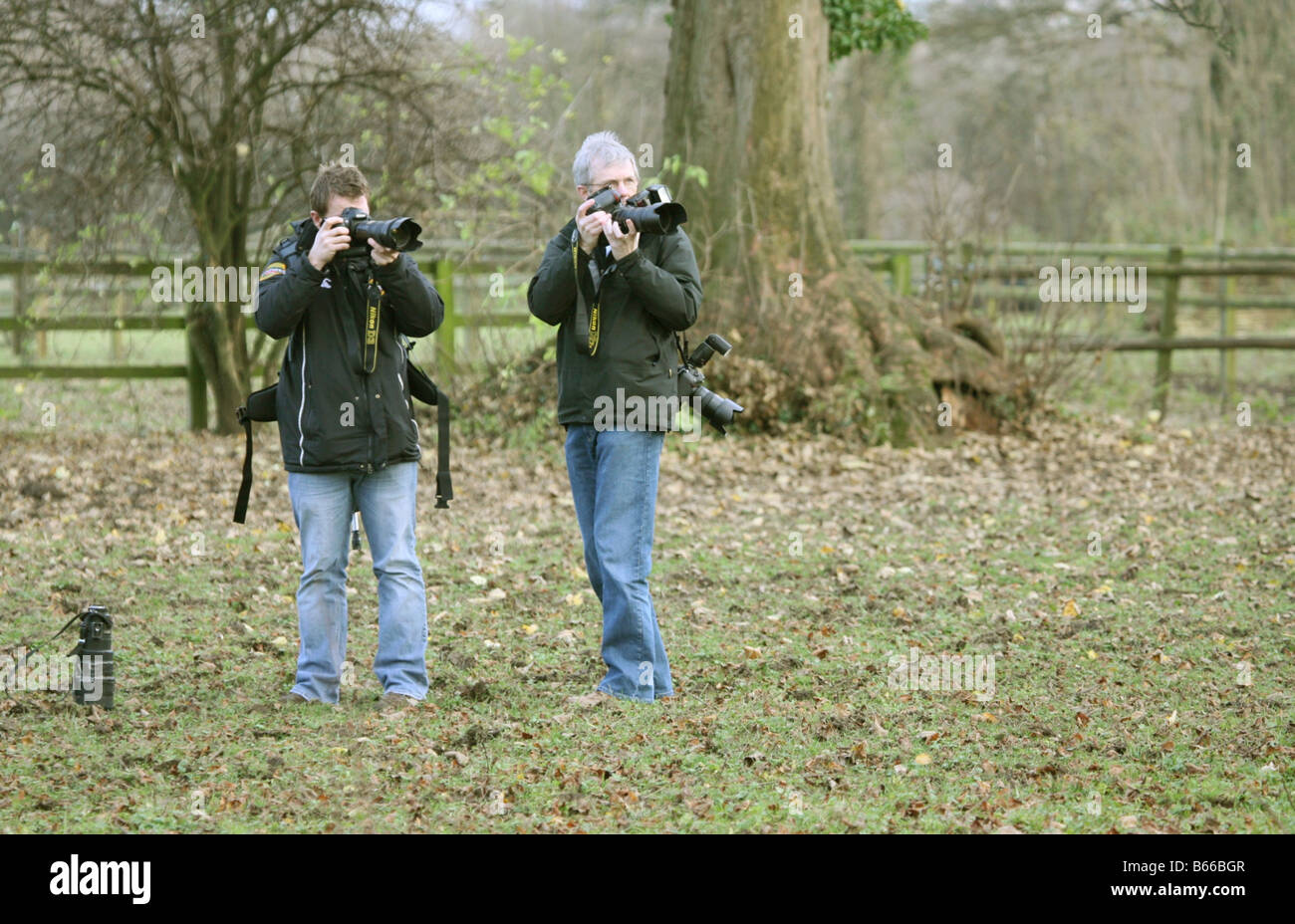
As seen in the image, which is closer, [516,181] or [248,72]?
[248,72]

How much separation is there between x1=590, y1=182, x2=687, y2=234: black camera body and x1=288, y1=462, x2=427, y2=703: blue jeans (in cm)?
115

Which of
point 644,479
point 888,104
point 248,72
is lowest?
point 644,479

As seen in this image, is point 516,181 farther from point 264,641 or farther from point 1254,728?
point 1254,728

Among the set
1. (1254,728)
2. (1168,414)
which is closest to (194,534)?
(1254,728)

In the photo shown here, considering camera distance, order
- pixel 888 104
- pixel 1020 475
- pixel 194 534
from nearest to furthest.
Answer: pixel 194 534 < pixel 1020 475 < pixel 888 104

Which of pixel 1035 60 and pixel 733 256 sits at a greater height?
pixel 1035 60

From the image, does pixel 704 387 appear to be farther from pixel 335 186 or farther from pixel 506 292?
pixel 506 292

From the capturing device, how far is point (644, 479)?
495cm

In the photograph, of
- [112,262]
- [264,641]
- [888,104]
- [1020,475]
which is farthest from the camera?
[888,104]

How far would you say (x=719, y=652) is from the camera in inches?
230

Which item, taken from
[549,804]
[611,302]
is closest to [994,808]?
[549,804]

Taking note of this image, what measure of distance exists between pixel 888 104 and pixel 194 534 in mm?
21865

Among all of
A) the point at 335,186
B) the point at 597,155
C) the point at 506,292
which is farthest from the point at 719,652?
the point at 506,292
